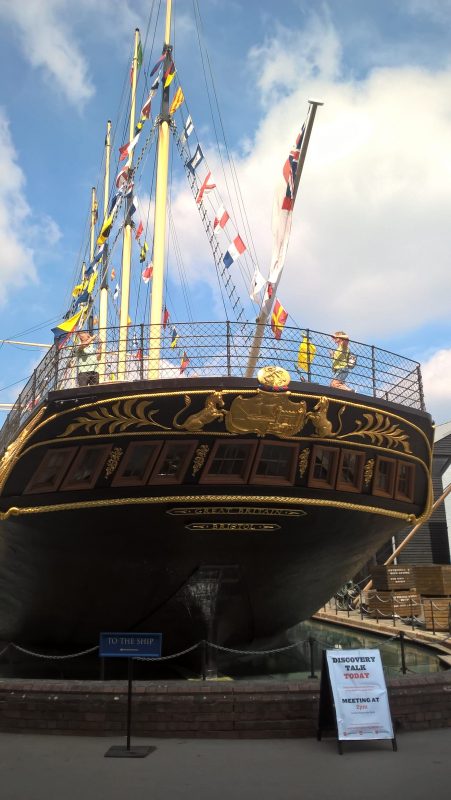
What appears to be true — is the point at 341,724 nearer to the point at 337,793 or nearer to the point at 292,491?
the point at 337,793

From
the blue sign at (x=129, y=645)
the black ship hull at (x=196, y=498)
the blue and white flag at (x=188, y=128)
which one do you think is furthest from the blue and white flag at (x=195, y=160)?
the blue sign at (x=129, y=645)

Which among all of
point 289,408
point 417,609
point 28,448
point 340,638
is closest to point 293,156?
point 289,408

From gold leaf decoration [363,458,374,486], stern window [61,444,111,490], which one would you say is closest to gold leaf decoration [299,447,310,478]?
gold leaf decoration [363,458,374,486]

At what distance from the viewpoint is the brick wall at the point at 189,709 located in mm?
6352

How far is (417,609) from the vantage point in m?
17.1

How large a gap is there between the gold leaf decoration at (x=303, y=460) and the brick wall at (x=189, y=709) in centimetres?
291

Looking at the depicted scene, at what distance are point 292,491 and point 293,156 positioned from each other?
522 cm

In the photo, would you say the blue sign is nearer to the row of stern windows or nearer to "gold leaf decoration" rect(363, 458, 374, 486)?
the row of stern windows

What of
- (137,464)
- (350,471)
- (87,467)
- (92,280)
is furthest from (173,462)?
(92,280)

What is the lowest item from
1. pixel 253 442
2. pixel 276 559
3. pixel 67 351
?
pixel 276 559

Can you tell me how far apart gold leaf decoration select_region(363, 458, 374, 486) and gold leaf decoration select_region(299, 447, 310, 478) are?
1.07 metres

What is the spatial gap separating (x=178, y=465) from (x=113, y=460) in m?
0.90

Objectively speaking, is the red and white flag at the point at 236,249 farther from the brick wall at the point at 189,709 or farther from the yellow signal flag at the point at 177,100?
the brick wall at the point at 189,709

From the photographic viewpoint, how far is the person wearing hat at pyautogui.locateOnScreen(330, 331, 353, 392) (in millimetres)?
8906
